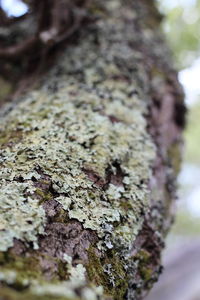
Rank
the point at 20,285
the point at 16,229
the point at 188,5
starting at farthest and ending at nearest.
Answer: the point at 188,5 → the point at 16,229 → the point at 20,285

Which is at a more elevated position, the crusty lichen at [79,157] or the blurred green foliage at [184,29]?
the blurred green foliage at [184,29]

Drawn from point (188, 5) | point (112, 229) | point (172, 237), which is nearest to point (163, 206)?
point (112, 229)

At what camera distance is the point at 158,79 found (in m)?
1.40

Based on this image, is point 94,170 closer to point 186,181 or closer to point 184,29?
point 184,29

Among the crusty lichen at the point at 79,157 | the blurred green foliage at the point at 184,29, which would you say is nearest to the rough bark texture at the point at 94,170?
the crusty lichen at the point at 79,157

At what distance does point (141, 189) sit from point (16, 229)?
42 cm

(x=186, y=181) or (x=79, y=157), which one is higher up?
(x=186, y=181)

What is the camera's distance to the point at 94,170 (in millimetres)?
888

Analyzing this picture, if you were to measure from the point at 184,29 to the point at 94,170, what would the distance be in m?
2.20

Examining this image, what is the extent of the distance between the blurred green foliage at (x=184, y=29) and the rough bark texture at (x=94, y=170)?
120 cm

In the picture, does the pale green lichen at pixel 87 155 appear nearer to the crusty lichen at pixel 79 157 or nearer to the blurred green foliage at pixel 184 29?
the crusty lichen at pixel 79 157

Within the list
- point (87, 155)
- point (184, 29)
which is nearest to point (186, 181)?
point (184, 29)

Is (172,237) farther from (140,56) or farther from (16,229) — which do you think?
(16,229)

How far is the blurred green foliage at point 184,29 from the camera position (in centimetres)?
266
